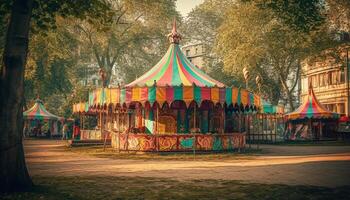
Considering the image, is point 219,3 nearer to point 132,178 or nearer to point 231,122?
point 231,122

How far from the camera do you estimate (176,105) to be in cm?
2197

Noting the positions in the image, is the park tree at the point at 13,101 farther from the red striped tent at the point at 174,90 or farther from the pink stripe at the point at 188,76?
the pink stripe at the point at 188,76

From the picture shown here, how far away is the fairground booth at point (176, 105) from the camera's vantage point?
18.9m

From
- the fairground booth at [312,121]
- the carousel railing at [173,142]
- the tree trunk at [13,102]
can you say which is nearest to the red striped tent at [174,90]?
the carousel railing at [173,142]

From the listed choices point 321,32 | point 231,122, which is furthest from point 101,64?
point 321,32

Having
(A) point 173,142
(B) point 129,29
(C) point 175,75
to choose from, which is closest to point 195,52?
(B) point 129,29

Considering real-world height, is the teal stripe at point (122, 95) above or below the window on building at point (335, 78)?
below

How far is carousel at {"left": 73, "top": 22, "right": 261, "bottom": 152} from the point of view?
18.9m

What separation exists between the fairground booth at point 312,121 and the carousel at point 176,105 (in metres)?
14.3

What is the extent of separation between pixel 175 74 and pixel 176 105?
187 cm

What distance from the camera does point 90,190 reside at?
8.68 m

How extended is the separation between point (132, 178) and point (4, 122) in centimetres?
391

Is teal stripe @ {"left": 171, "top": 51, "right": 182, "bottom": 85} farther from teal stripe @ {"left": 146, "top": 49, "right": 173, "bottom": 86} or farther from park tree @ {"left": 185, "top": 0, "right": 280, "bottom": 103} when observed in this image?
park tree @ {"left": 185, "top": 0, "right": 280, "bottom": 103}

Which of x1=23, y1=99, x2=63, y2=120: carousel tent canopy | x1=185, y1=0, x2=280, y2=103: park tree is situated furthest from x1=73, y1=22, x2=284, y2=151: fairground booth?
x1=185, y1=0, x2=280, y2=103: park tree
